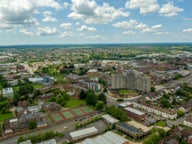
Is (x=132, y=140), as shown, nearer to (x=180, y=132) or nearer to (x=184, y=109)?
(x=180, y=132)

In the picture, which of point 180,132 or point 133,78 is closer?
point 180,132

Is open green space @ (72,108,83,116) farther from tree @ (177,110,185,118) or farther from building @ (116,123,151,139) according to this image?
tree @ (177,110,185,118)

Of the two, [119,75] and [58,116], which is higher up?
[119,75]

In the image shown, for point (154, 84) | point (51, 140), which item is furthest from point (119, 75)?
point (51, 140)

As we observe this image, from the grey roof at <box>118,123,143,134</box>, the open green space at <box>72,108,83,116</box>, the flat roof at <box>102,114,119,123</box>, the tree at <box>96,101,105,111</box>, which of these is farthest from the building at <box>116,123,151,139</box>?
the open green space at <box>72,108,83,116</box>

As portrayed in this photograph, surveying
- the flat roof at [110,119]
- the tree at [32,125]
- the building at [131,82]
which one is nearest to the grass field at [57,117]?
the tree at [32,125]

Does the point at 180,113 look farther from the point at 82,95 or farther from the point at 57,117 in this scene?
the point at 57,117

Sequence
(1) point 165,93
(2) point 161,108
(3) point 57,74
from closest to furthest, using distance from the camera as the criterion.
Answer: (2) point 161,108
(1) point 165,93
(3) point 57,74
